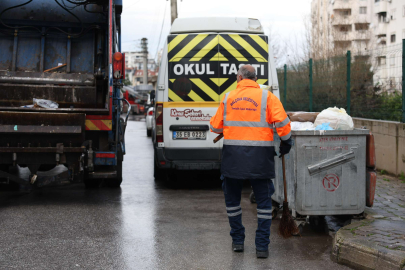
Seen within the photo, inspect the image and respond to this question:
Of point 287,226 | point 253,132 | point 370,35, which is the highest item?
point 370,35

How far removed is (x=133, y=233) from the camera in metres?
5.47

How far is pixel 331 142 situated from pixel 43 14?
5529mm

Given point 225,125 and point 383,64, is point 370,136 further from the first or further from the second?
point 383,64

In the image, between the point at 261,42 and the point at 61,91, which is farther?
the point at 261,42

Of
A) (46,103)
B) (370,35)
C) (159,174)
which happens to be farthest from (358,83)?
(370,35)

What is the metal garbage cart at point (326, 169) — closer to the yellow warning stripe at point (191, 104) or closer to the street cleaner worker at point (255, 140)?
the street cleaner worker at point (255, 140)

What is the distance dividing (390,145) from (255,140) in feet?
16.8

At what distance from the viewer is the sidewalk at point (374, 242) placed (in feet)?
13.8

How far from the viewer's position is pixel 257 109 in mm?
4645

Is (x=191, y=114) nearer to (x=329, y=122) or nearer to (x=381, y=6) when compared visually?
(x=329, y=122)

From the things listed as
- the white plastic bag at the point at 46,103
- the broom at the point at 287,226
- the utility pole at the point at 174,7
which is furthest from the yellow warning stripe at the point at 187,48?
the utility pole at the point at 174,7

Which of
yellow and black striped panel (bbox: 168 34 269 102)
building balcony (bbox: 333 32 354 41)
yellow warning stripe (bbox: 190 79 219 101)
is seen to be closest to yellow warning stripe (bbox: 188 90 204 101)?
yellow and black striped panel (bbox: 168 34 269 102)

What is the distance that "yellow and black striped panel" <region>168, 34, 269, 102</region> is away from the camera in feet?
26.2

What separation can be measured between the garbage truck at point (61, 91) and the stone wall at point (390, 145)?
441cm
